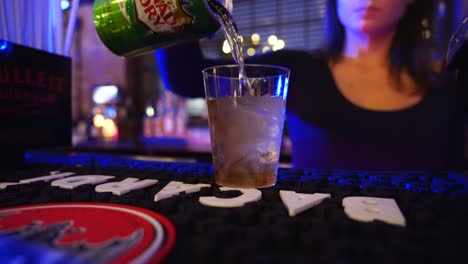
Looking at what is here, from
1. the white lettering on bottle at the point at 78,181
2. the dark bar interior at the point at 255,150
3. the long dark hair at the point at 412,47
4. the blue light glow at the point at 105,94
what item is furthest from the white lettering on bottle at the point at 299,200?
the blue light glow at the point at 105,94

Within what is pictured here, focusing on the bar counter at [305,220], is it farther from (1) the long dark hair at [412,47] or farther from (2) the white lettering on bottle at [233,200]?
(1) the long dark hair at [412,47]

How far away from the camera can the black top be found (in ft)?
3.39

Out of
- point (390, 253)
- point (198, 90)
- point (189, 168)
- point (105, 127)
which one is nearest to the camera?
point (390, 253)

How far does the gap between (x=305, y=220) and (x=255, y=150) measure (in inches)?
6.6

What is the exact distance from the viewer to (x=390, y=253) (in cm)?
21

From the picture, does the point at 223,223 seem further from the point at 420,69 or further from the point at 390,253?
the point at 420,69

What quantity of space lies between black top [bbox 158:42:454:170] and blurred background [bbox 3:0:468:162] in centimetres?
68

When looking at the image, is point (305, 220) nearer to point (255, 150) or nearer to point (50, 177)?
point (255, 150)

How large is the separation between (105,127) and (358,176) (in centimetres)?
311

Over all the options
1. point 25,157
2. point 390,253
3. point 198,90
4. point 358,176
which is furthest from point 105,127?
point 390,253

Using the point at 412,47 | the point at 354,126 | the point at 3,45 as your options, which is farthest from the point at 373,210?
the point at 412,47

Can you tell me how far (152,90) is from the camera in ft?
12.5

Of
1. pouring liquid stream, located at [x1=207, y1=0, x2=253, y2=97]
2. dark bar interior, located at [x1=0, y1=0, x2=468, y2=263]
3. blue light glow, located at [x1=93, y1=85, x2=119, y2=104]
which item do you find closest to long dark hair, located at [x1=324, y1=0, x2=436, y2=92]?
dark bar interior, located at [x1=0, y1=0, x2=468, y2=263]

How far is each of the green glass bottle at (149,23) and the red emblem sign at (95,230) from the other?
0.28 meters
